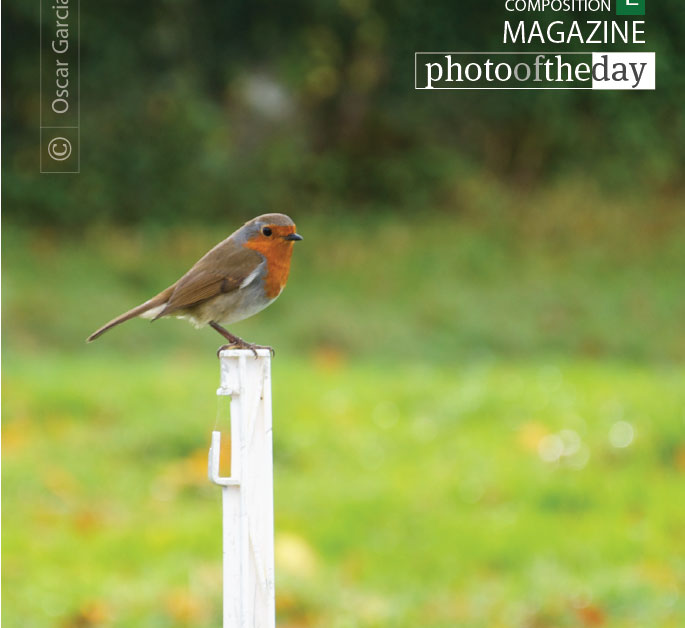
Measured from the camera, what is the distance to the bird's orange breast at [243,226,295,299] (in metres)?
2.57

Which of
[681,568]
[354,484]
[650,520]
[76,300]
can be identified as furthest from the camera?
[76,300]

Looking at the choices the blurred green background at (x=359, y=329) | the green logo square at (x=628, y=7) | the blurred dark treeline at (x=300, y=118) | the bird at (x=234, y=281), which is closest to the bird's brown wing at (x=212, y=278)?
the bird at (x=234, y=281)

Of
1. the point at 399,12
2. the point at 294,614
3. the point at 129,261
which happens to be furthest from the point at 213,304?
the point at 399,12

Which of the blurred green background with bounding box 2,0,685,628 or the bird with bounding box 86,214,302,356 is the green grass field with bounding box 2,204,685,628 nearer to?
the blurred green background with bounding box 2,0,685,628

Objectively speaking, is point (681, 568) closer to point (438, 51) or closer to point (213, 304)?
point (213, 304)

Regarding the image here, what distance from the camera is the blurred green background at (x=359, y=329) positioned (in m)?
5.82

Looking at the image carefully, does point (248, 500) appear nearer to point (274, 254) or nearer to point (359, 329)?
point (274, 254)

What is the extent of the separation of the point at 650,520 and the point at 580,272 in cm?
737

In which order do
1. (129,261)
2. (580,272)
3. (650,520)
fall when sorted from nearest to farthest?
(650,520) < (129,261) < (580,272)

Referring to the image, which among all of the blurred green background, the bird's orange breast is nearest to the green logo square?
the blurred green background

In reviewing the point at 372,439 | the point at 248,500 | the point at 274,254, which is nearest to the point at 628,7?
the point at 372,439

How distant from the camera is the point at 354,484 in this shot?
6.93m

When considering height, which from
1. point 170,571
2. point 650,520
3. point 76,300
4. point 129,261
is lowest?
point 170,571

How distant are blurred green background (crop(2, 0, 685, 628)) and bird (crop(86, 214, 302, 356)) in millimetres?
286
